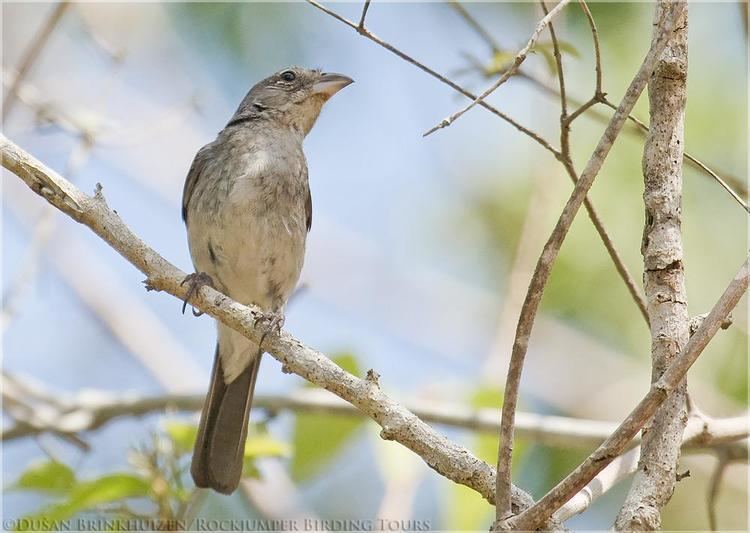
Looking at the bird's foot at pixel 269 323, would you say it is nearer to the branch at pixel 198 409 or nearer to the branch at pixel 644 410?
the branch at pixel 644 410

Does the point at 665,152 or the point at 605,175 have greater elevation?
the point at 605,175

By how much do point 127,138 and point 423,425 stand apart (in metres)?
3.99

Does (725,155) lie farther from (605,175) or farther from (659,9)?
(659,9)

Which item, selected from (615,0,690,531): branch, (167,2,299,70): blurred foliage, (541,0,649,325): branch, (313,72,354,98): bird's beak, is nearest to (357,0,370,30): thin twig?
(541,0,649,325): branch

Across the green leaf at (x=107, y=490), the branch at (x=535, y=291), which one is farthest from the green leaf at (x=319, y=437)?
the branch at (x=535, y=291)

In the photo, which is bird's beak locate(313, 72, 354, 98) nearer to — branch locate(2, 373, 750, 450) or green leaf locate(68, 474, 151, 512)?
branch locate(2, 373, 750, 450)

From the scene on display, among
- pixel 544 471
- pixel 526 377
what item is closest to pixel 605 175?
pixel 526 377

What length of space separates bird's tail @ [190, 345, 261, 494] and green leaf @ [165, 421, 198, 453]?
30 centimetres

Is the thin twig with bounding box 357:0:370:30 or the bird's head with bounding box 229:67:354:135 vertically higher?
the bird's head with bounding box 229:67:354:135

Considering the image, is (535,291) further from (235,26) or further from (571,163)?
(235,26)

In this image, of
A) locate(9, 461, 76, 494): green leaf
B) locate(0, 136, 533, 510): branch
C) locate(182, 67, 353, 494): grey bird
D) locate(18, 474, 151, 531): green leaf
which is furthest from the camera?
locate(182, 67, 353, 494): grey bird

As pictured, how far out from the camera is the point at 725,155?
6168 millimetres

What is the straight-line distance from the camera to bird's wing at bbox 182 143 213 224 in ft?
17.8

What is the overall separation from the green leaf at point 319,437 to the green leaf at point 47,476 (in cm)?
128
